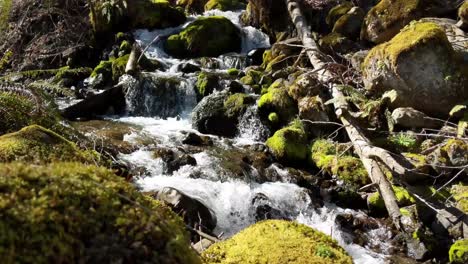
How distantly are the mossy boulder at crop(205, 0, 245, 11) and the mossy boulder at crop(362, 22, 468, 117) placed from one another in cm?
1445

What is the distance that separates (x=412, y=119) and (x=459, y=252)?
3.73 metres

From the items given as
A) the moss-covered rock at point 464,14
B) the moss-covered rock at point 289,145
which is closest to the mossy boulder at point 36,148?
the moss-covered rock at point 289,145

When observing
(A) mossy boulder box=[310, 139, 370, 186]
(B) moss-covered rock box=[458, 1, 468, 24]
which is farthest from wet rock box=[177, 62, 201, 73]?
(B) moss-covered rock box=[458, 1, 468, 24]

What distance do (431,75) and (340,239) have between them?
460 centimetres

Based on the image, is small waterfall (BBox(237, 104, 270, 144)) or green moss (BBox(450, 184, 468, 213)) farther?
small waterfall (BBox(237, 104, 270, 144))

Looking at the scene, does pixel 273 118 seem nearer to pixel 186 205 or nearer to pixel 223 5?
pixel 186 205

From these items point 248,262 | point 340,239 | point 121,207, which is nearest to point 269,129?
point 340,239

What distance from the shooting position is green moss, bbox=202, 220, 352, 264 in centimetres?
299

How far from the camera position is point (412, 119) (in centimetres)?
955

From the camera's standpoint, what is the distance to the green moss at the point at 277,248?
9.80ft

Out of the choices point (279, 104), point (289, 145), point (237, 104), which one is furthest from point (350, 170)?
point (237, 104)

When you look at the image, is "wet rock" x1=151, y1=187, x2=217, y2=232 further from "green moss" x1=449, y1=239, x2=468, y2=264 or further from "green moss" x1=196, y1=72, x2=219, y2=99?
"green moss" x1=196, y1=72, x2=219, y2=99

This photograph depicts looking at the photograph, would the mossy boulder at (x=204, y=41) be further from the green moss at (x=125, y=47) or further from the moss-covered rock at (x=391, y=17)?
the moss-covered rock at (x=391, y=17)

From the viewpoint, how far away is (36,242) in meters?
1.35
